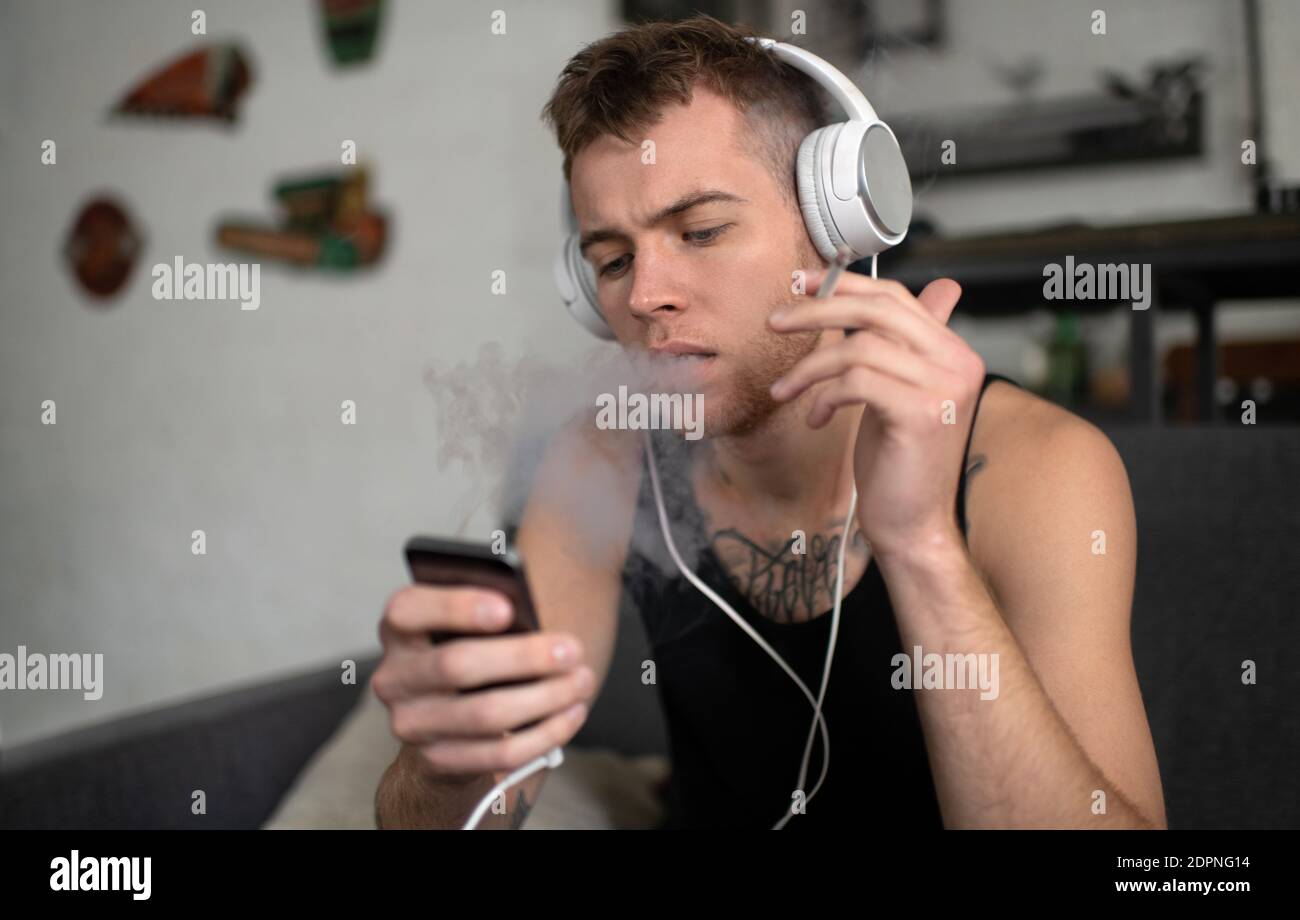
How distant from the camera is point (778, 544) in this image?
1134 mm

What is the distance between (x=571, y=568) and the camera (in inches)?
47.4

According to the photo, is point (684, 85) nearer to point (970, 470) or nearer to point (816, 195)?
point (816, 195)

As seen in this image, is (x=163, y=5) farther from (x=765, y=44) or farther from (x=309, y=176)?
(x=765, y=44)

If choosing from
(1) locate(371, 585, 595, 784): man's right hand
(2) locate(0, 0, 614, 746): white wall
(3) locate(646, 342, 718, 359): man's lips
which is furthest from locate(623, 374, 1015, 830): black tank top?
(2) locate(0, 0, 614, 746): white wall

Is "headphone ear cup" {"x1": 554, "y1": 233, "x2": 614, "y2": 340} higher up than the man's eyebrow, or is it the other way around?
the man's eyebrow

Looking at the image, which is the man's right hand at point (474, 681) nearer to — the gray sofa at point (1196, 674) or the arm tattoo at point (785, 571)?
the arm tattoo at point (785, 571)

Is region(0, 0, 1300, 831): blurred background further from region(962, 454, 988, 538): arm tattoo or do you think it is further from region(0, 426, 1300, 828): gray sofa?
region(962, 454, 988, 538): arm tattoo

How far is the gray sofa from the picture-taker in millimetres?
1085

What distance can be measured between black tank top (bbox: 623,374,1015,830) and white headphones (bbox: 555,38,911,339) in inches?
8.9

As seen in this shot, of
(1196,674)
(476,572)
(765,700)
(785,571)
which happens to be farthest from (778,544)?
(476,572)

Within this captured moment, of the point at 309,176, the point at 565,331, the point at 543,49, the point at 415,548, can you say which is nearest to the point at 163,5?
the point at 309,176

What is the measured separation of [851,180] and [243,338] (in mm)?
2885

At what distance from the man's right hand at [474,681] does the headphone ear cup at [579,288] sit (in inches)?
19.9
